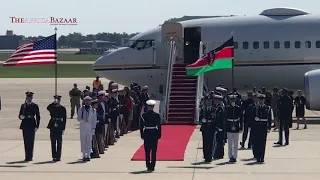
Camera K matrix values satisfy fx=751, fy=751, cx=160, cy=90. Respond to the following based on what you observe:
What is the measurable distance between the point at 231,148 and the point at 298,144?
421cm

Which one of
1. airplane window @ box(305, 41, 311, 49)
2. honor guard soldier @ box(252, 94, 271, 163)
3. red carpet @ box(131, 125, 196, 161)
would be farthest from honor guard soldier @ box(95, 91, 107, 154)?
airplane window @ box(305, 41, 311, 49)

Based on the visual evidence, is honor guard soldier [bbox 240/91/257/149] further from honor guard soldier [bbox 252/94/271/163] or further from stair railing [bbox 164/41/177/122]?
stair railing [bbox 164/41/177/122]

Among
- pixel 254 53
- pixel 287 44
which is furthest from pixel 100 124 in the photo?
pixel 287 44

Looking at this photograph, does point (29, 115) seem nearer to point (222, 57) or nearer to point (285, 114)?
point (222, 57)

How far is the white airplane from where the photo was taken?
104ft

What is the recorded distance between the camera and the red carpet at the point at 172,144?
64.1 ft

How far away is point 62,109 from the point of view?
19266 millimetres

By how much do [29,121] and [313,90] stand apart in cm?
1340

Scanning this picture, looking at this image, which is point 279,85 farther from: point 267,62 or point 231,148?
point 231,148

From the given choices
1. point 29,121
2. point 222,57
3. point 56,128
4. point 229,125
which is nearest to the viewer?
point 229,125

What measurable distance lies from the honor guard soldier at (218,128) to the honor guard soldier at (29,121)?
4.54 m

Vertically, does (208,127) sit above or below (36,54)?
below

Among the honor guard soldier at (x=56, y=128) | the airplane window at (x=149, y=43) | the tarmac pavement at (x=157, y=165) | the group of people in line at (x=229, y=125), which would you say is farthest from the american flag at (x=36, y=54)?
the airplane window at (x=149, y=43)

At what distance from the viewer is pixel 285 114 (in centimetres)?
2223
